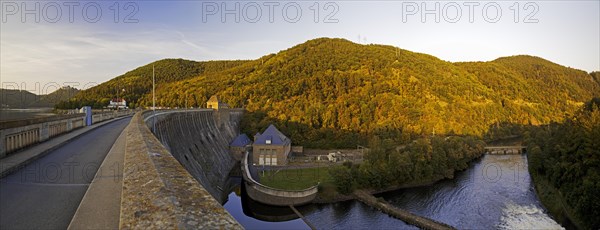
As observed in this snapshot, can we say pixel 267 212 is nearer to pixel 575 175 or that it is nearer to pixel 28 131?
pixel 28 131

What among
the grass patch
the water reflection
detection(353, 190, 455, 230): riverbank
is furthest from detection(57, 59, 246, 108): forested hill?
detection(353, 190, 455, 230): riverbank

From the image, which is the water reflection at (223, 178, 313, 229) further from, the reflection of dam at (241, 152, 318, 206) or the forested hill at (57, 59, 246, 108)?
the forested hill at (57, 59, 246, 108)

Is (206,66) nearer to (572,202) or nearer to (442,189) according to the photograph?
(442,189)

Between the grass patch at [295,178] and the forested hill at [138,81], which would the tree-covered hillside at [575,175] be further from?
the forested hill at [138,81]

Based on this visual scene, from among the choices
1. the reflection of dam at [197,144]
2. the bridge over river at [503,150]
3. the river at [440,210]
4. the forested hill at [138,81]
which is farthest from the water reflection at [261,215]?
the bridge over river at [503,150]

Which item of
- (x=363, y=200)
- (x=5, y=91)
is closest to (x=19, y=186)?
(x=5, y=91)

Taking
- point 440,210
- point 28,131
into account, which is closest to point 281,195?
point 440,210
